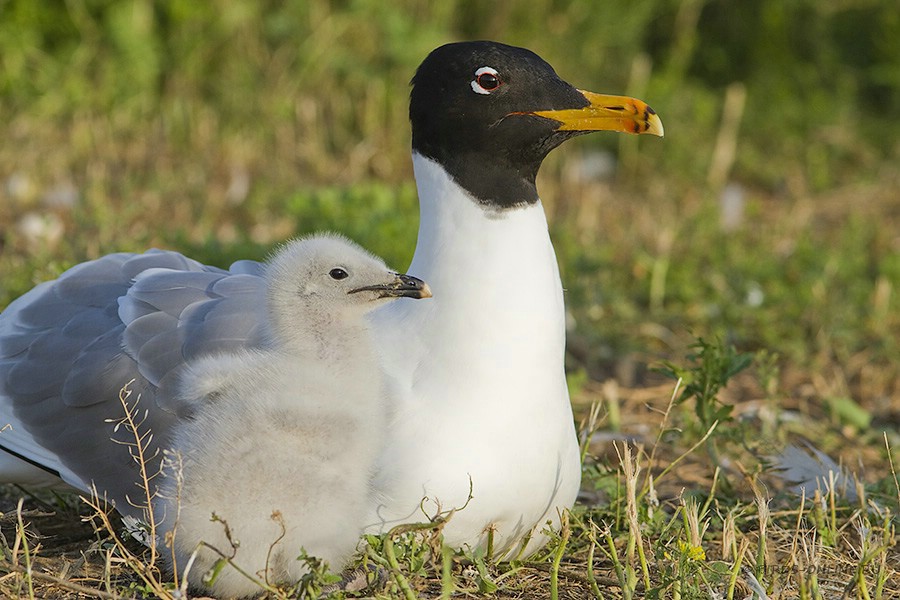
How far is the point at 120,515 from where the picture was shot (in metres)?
3.66

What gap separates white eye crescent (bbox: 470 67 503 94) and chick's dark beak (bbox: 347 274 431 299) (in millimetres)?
618

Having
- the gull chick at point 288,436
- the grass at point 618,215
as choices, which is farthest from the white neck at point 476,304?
the grass at point 618,215

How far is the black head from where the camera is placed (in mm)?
3545

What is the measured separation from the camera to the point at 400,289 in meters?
3.24

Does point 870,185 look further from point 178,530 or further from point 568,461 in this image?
point 178,530

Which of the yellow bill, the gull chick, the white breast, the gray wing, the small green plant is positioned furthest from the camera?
the small green plant

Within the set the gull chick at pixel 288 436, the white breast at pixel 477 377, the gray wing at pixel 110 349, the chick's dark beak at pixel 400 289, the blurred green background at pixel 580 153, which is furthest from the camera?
the blurred green background at pixel 580 153

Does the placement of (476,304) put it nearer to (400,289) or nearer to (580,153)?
(400,289)

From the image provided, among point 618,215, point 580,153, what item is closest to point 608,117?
point 618,215

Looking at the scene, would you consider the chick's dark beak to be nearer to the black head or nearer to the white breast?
the white breast

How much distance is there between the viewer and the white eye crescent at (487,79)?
3572mm

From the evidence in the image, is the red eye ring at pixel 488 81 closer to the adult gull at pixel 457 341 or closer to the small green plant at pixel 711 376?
the adult gull at pixel 457 341

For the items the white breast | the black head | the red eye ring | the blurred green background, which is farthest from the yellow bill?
the blurred green background

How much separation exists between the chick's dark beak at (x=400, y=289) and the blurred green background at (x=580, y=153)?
2.35 meters
